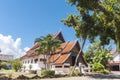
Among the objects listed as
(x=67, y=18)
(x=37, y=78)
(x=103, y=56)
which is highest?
(x=67, y=18)

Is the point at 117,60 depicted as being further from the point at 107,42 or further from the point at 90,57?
the point at 107,42

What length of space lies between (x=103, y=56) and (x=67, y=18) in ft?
84.4

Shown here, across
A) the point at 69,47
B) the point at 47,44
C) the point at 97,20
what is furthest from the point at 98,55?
the point at 97,20

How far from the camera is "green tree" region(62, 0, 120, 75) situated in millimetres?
20516

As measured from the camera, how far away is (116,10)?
23.1m

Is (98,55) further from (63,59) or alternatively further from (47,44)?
(47,44)

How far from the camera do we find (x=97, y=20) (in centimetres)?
3106

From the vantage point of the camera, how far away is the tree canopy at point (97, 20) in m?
20.5

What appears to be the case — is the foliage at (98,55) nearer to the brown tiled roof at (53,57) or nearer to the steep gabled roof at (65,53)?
the steep gabled roof at (65,53)

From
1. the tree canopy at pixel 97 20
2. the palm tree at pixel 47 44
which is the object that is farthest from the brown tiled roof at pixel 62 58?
the tree canopy at pixel 97 20

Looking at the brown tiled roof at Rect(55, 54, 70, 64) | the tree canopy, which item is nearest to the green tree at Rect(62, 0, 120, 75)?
the tree canopy

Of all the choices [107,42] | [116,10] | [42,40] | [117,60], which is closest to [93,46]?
[117,60]

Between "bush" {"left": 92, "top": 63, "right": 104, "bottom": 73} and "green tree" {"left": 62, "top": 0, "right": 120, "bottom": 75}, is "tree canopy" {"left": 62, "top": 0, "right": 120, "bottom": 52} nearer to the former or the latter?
"green tree" {"left": 62, "top": 0, "right": 120, "bottom": 75}

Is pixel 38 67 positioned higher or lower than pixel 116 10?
lower
